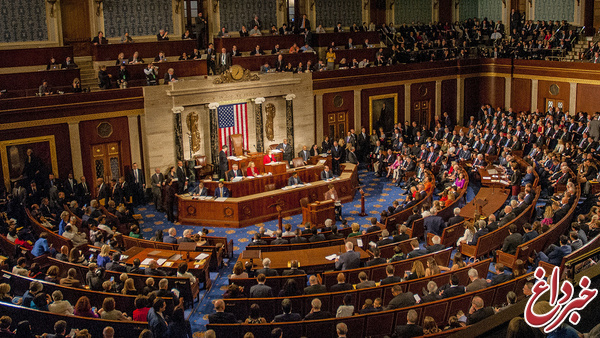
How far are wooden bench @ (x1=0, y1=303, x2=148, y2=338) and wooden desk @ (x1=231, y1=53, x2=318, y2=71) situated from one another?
Result: 14481mm

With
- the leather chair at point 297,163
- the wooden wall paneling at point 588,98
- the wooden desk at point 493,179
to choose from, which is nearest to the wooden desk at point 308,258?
the wooden desk at point 493,179

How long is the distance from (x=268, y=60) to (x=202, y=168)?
16.8ft

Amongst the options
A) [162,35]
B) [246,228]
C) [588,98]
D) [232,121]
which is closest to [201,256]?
[246,228]

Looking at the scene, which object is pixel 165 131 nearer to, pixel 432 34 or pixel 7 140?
pixel 7 140

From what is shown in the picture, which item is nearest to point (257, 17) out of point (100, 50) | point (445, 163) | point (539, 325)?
point (100, 50)

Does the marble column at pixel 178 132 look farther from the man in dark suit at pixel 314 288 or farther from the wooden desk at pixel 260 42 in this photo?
the man in dark suit at pixel 314 288

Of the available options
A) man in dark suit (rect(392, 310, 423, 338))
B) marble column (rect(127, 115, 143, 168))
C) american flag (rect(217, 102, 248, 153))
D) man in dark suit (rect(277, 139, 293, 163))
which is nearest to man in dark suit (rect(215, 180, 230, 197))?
marble column (rect(127, 115, 143, 168))

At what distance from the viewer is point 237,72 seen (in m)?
21.5

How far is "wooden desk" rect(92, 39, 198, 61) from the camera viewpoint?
70.3ft

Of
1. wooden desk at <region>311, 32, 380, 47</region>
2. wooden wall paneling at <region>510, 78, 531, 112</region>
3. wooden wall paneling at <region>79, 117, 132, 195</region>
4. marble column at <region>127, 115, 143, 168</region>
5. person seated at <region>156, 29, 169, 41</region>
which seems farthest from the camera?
wooden wall paneling at <region>510, 78, 531, 112</region>

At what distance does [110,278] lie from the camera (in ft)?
37.6

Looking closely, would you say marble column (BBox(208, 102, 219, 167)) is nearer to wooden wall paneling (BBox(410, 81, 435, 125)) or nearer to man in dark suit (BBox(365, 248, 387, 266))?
wooden wall paneling (BBox(410, 81, 435, 125))

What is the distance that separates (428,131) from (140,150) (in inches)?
464

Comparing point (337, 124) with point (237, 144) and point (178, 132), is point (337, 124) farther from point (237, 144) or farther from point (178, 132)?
point (178, 132)
